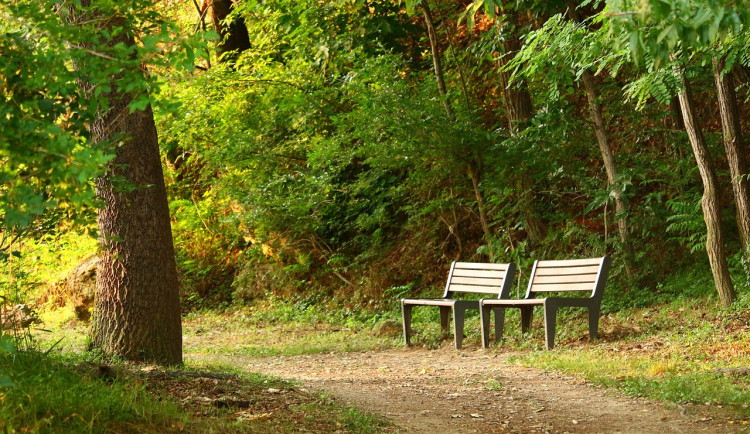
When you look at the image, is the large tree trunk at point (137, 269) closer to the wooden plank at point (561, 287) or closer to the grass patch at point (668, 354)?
the grass patch at point (668, 354)

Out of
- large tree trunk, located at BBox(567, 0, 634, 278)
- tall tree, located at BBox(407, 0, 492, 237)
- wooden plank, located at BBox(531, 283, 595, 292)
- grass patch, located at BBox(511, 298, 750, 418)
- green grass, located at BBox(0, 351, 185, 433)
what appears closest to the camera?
green grass, located at BBox(0, 351, 185, 433)

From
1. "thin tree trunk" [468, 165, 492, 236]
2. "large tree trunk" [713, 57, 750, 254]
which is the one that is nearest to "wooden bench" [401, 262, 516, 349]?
"thin tree trunk" [468, 165, 492, 236]

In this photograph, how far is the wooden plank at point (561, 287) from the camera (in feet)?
32.2

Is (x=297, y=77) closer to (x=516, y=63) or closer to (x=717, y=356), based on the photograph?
(x=516, y=63)

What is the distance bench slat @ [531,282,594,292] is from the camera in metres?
9.82

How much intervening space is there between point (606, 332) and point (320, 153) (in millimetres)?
5713

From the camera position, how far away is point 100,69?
4148 mm

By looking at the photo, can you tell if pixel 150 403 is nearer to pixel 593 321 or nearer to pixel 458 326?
pixel 458 326

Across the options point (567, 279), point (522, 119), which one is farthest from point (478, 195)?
point (567, 279)

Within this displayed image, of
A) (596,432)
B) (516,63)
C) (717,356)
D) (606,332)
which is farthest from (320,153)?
(596,432)

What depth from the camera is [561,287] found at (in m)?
10.1

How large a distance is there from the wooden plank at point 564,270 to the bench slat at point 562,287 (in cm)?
14

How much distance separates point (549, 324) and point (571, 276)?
36.0 inches

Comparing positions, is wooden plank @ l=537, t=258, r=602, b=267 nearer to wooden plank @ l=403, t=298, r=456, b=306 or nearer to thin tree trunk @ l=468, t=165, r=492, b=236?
wooden plank @ l=403, t=298, r=456, b=306
